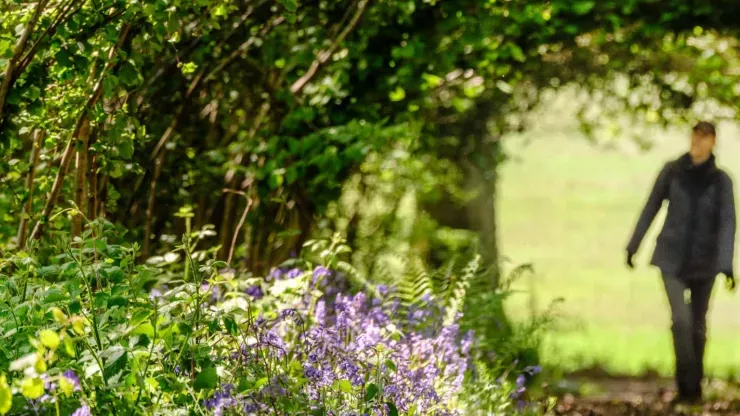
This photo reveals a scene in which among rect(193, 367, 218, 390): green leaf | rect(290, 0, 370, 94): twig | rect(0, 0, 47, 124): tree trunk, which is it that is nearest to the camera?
rect(193, 367, 218, 390): green leaf

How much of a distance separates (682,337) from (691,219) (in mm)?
793

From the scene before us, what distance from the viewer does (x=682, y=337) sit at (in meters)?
6.86

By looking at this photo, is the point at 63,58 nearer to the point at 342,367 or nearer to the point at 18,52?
the point at 18,52

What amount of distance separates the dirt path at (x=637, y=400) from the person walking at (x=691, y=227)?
517 millimetres

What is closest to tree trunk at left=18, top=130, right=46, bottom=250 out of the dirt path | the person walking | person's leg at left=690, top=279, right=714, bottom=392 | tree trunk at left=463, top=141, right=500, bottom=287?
the dirt path

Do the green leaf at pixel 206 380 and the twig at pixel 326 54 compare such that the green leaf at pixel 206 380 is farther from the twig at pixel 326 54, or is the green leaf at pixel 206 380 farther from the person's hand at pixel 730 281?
the person's hand at pixel 730 281

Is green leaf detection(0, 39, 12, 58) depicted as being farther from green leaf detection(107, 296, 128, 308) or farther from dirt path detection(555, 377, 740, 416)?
dirt path detection(555, 377, 740, 416)

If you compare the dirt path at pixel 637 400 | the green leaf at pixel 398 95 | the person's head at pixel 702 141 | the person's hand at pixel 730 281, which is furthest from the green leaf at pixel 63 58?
the person's hand at pixel 730 281

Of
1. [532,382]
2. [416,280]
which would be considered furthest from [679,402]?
[416,280]

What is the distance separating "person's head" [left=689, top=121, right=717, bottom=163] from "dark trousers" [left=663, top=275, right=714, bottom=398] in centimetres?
81

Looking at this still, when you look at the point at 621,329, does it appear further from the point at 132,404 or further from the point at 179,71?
the point at 132,404

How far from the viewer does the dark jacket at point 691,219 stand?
6637mm

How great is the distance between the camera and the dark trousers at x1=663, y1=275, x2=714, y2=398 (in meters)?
6.74

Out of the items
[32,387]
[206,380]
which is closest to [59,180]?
[206,380]
